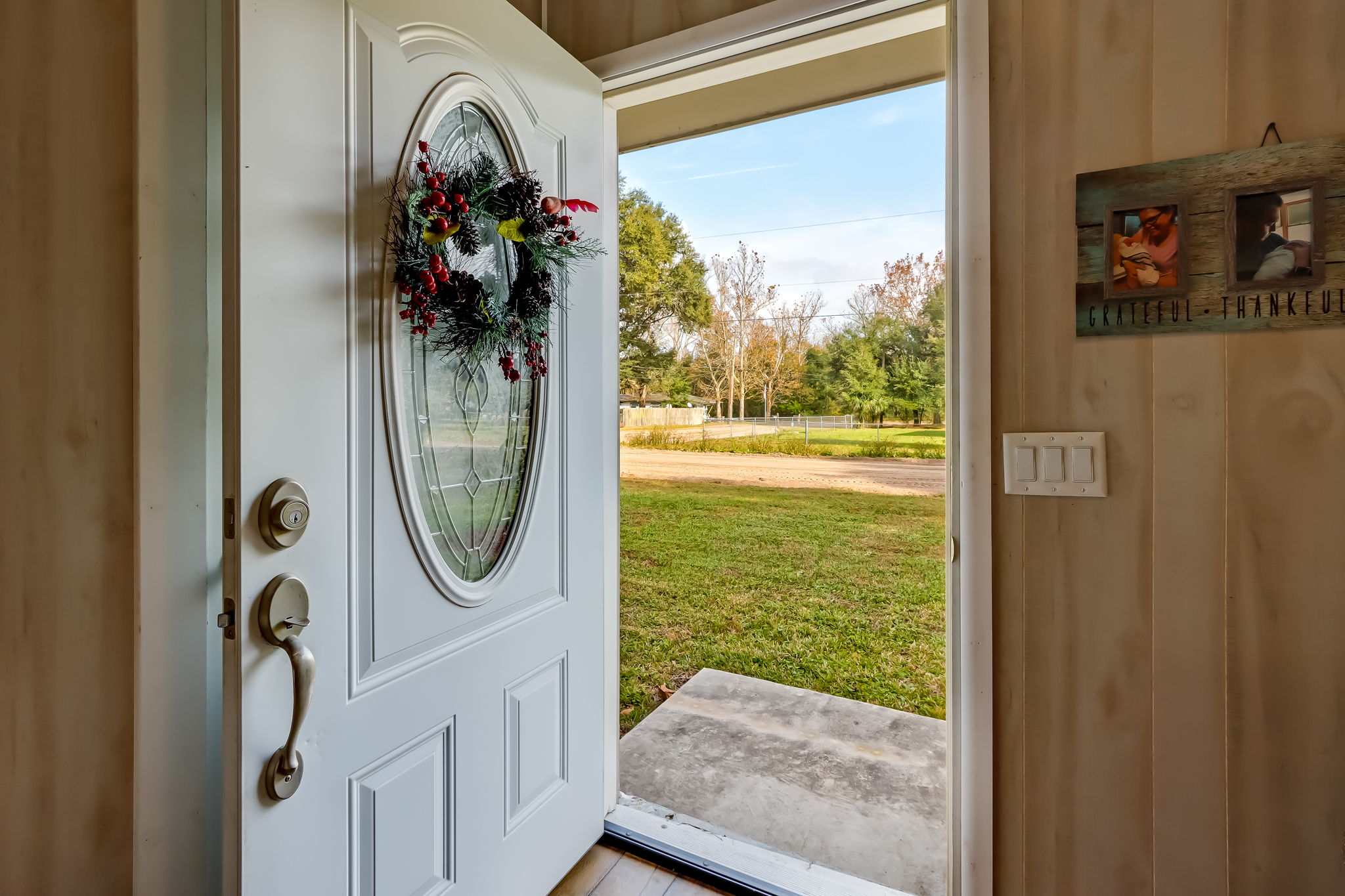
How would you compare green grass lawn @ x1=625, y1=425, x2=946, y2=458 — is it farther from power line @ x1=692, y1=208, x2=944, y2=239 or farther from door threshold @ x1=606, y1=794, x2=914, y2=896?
door threshold @ x1=606, y1=794, x2=914, y2=896

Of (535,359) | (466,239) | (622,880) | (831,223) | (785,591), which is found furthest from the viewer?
(785,591)

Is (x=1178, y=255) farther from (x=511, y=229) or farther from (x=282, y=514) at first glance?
(x=282, y=514)

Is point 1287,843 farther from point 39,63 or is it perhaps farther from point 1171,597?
point 39,63

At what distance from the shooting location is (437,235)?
930 millimetres

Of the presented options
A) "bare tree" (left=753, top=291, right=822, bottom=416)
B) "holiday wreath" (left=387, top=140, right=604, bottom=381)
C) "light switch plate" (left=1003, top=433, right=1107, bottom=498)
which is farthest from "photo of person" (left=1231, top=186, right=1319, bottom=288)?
"bare tree" (left=753, top=291, right=822, bottom=416)

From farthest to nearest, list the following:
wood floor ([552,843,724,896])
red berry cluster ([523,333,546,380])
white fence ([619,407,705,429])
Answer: white fence ([619,407,705,429]) < wood floor ([552,843,724,896]) < red berry cluster ([523,333,546,380])

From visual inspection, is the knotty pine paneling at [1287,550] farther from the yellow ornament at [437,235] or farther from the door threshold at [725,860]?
the yellow ornament at [437,235]

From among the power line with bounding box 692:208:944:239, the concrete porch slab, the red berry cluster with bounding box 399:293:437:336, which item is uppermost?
the power line with bounding box 692:208:944:239

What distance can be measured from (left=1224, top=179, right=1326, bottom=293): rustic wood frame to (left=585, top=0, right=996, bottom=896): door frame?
1.09 ft

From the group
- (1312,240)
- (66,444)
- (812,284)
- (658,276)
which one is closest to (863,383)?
(812,284)

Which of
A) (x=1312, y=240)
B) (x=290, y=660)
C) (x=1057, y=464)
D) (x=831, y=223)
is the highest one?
(x=831, y=223)

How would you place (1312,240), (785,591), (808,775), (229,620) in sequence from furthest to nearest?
(785,591), (808,775), (1312,240), (229,620)

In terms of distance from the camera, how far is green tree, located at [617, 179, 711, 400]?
12.4 ft

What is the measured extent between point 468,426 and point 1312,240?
135 cm
